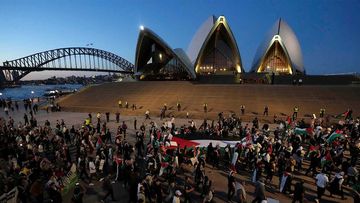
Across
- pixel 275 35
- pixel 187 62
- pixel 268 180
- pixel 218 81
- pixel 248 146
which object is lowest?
pixel 268 180

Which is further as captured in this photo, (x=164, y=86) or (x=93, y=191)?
(x=164, y=86)

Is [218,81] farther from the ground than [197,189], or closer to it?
farther from the ground

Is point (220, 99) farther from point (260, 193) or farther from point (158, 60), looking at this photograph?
point (158, 60)

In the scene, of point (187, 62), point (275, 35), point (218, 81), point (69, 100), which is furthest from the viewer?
point (275, 35)

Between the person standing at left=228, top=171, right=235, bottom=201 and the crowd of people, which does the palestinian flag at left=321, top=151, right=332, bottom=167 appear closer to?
the crowd of people

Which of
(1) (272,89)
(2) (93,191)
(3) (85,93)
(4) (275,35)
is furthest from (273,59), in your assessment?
(2) (93,191)

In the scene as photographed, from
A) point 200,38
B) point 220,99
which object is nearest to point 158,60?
point 200,38

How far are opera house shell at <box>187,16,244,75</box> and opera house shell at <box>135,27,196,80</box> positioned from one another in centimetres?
389

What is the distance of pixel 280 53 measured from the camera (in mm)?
52344

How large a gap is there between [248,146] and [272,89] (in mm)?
Result: 18852

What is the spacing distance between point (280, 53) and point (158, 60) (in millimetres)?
23499

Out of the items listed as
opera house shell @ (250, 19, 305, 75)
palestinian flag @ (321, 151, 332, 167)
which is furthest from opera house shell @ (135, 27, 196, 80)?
palestinian flag @ (321, 151, 332, 167)

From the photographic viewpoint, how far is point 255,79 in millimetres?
37062

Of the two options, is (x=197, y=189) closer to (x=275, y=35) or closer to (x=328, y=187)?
(x=328, y=187)
